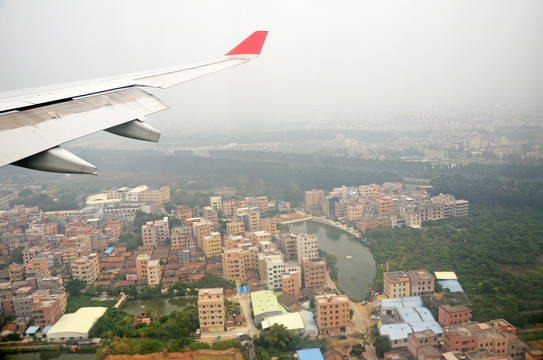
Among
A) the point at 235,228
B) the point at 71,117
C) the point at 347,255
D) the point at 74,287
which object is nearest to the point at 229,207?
the point at 235,228

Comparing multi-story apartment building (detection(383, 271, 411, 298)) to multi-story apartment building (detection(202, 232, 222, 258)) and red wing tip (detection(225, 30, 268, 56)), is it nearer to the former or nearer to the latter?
multi-story apartment building (detection(202, 232, 222, 258))

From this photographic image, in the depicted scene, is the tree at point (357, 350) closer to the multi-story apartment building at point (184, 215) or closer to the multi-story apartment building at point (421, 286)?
the multi-story apartment building at point (421, 286)

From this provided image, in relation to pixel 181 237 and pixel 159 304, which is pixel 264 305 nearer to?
pixel 159 304

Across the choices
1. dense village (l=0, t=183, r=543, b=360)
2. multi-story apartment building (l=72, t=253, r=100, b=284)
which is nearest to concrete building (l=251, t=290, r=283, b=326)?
dense village (l=0, t=183, r=543, b=360)

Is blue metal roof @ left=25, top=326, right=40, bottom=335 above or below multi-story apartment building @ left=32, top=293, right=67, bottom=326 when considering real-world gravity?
below

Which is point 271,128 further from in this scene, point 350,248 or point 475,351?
point 475,351

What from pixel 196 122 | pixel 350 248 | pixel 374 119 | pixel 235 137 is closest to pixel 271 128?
pixel 235 137

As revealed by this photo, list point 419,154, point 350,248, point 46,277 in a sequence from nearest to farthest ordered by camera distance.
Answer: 1. point 46,277
2. point 350,248
3. point 419,154
